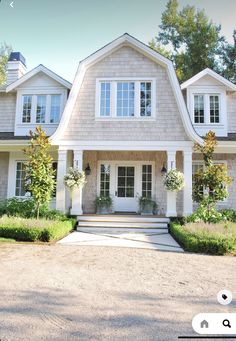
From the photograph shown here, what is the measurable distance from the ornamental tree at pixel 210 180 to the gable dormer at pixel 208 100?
2563 mm

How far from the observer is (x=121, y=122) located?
1076cm

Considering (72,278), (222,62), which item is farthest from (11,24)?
(222,62)

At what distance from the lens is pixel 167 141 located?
10484 mm

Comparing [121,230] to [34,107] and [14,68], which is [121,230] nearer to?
[34,107]

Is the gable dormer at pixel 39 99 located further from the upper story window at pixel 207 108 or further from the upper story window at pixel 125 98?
the upper story window at pixel 207 108

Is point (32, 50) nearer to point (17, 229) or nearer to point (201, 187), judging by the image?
point (17, 229)

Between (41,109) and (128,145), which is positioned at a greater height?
(41,109)

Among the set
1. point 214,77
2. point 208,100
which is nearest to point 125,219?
point 208,100

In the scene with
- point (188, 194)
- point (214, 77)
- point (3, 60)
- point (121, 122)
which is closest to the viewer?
point (188, 194)

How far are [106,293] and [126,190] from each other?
8385 mm

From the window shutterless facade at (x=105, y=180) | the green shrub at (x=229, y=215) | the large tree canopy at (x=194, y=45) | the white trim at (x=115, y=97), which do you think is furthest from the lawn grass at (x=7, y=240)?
the large tree canopy at (x=194, y=45)

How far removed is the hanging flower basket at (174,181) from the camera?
9.89 m

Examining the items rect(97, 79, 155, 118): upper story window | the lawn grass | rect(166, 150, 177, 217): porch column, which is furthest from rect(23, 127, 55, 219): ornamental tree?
rect(166, 150, 177, 217): porch column

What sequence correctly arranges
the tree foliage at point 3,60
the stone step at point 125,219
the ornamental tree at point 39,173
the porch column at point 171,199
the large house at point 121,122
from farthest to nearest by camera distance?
the tree foliage at point 3,60
the large house at point 121,122
the porch column at point 171,199
the stone step at point 125,219
the ornamental tree at point 39,173
